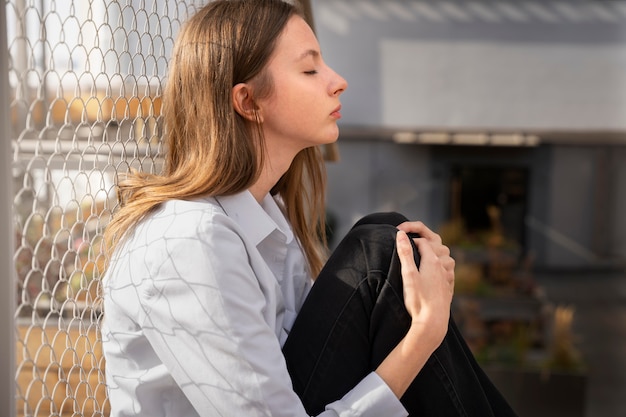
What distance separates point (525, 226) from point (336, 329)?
13.4 feet

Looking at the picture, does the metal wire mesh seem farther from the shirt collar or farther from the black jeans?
the black jeans

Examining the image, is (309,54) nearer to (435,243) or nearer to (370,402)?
(435,243)

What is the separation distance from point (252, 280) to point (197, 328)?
10cm

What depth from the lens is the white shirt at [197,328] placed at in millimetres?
951

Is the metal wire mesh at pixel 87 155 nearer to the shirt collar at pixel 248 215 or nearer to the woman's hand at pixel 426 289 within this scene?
the shirt collar at pixel 248 215

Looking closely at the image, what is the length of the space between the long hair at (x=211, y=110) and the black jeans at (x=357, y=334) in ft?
0.59

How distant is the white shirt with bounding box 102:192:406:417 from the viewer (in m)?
0.95

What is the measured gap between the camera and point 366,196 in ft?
15.9

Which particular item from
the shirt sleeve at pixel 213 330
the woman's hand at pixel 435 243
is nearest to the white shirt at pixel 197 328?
the shirt sleeve at pixel 213 330

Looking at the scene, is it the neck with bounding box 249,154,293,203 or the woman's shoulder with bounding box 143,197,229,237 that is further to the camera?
the neck with bounding box 249,154,293,203

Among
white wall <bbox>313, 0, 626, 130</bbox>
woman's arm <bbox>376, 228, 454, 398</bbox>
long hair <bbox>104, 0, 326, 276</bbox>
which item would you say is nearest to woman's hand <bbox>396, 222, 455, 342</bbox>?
woman's arm <bbox>376, 228, 454, 398</bbox>

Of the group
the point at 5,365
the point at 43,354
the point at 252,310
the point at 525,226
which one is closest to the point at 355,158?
the point at 525,226

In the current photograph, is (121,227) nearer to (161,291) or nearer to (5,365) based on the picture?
(161,291)

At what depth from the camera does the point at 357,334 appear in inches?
42.4
